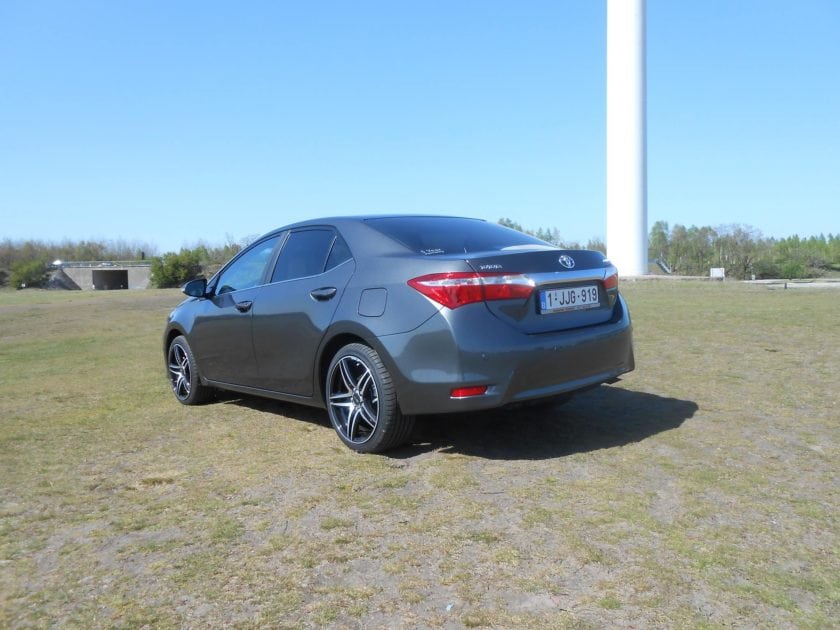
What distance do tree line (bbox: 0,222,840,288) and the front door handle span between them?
139ft

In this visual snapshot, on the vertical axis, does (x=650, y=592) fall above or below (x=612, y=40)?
below

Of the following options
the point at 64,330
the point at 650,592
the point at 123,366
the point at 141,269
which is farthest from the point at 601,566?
the point at 141,269

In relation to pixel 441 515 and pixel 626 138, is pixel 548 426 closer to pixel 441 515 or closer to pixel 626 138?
pixel 441 515

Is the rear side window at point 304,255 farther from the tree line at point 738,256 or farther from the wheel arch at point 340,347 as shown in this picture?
the tree line at point 738,256

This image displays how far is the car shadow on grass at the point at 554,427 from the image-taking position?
14.5 ft

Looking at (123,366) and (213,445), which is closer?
(213,445)

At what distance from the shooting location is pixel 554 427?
4918 millimetres

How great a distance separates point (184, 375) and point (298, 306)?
6.85ft

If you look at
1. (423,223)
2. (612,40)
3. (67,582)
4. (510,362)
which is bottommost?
(67,582)

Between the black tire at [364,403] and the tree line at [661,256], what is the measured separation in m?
42.6

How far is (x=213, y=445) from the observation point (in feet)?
15.9

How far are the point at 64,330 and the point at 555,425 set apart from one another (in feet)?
39.2

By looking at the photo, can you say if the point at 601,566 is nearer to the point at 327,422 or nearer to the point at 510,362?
the point at 510,362

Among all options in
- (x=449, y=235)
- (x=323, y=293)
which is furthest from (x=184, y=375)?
(x=449, y=235)
